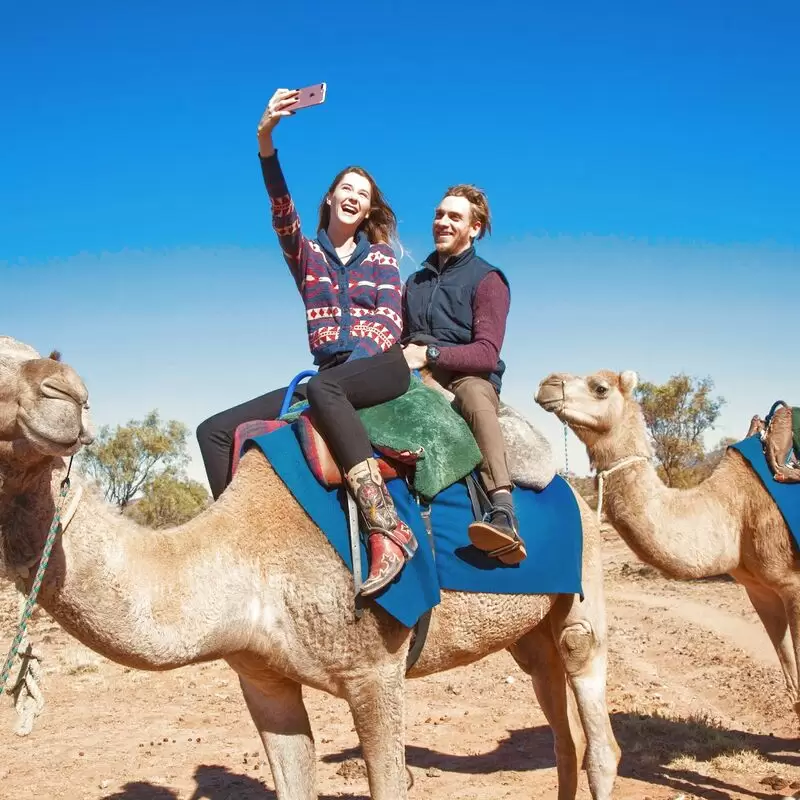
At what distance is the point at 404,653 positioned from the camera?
3.76 meters

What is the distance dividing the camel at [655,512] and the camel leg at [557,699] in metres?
1.24

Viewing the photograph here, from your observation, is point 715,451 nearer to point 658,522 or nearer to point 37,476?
point 658,522

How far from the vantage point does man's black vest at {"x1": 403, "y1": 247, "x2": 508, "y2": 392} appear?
4629 mm

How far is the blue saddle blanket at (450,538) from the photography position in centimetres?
364

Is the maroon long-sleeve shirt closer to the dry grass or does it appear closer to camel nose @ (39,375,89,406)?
camel nose @ (39,375,89,406)

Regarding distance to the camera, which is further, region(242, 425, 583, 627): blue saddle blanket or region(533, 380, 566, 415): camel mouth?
region(533, 380, 566, 415): camel mouth

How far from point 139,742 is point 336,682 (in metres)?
4.45

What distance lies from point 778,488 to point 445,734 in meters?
3.59

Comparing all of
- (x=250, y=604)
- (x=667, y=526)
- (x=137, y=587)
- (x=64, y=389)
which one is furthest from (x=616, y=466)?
(x=64, y=389)

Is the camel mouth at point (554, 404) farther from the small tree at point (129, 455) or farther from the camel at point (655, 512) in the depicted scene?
the small tree at point (129, 455)

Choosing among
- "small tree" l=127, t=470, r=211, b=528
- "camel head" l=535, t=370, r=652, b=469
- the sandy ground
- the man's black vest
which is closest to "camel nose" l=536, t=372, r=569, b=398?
"camel head" l=535, t=370, r=652, b=469

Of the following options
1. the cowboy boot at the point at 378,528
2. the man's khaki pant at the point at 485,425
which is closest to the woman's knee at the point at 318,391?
the cowboy boot at the point at 378,528

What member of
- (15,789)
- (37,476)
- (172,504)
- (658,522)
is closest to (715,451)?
(172,504)

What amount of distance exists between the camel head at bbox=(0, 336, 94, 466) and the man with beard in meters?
1.95
